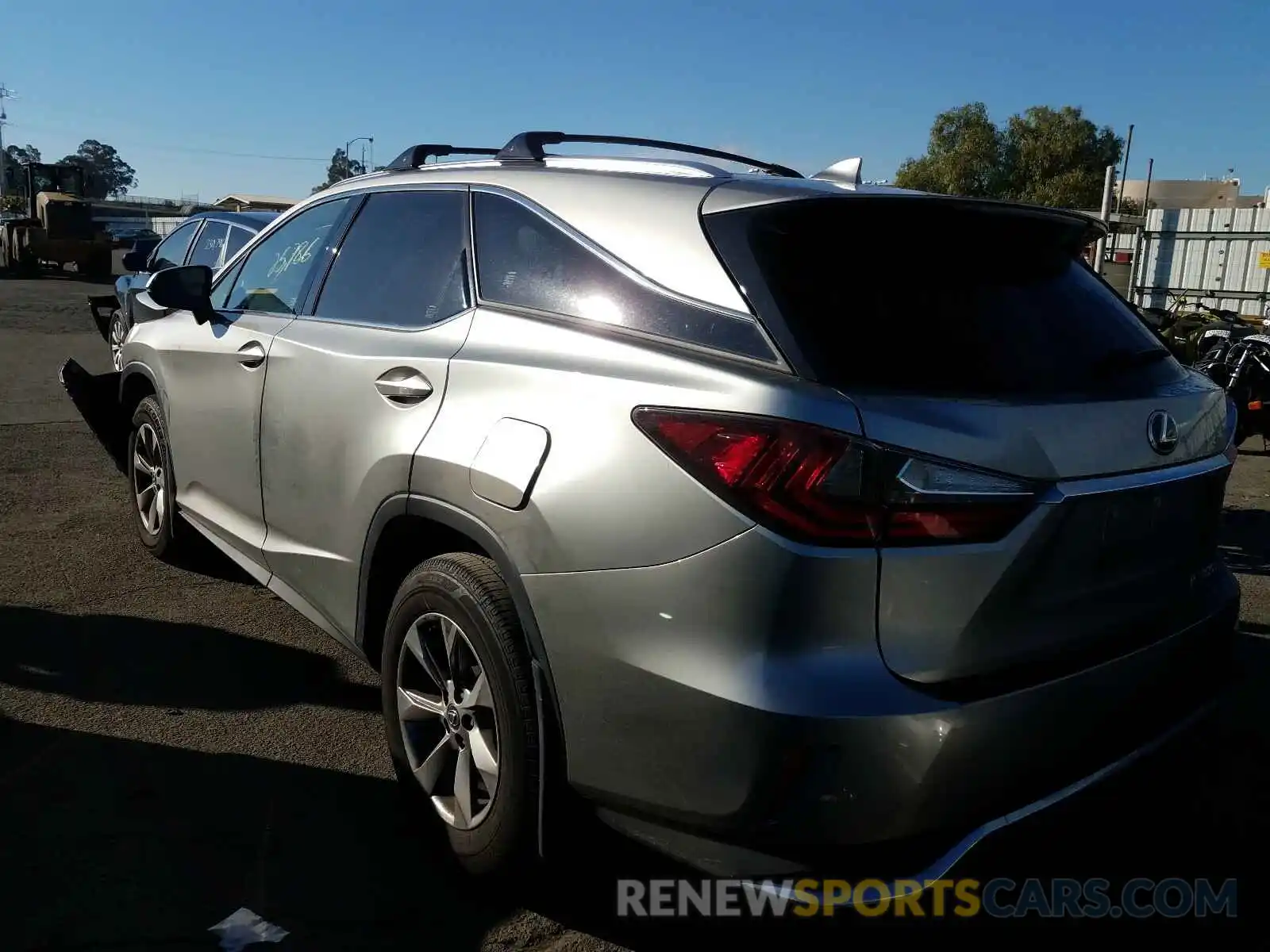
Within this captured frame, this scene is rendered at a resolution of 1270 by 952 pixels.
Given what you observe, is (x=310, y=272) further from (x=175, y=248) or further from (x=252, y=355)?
(x=175, y=248)

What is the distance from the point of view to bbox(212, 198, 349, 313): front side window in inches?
152

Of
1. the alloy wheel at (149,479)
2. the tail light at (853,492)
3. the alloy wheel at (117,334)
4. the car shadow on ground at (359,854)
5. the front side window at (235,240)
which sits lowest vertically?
the car shadow on ground at (359,854)

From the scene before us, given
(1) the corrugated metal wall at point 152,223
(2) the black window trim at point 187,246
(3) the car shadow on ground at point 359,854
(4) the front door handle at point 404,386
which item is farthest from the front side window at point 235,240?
(1) the corrugated metal wall at point 152,223

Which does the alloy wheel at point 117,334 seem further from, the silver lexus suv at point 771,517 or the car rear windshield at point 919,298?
the car rear windshield at point 919,298

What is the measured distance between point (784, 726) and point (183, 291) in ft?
11.0

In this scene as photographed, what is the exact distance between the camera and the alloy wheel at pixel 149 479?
493cm

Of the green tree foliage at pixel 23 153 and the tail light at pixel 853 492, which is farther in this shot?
the green tree foliage at pixel 23 153

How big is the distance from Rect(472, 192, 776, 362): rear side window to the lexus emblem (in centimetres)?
90

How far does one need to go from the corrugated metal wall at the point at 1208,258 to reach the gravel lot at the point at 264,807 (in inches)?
421

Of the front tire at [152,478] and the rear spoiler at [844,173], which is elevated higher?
the rear spoiler at [844,173]

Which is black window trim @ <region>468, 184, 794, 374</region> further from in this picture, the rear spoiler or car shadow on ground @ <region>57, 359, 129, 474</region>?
car shadow on ground @ <region>57, 359, 129, 474</region>

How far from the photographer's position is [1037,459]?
2.11 metres

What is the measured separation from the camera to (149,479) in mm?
5160

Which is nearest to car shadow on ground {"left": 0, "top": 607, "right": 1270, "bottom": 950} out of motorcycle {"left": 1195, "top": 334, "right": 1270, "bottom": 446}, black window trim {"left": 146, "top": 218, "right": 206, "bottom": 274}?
motorcycle {"left": 1195, "top": 334, "right": 1270, "bottom": 446}
